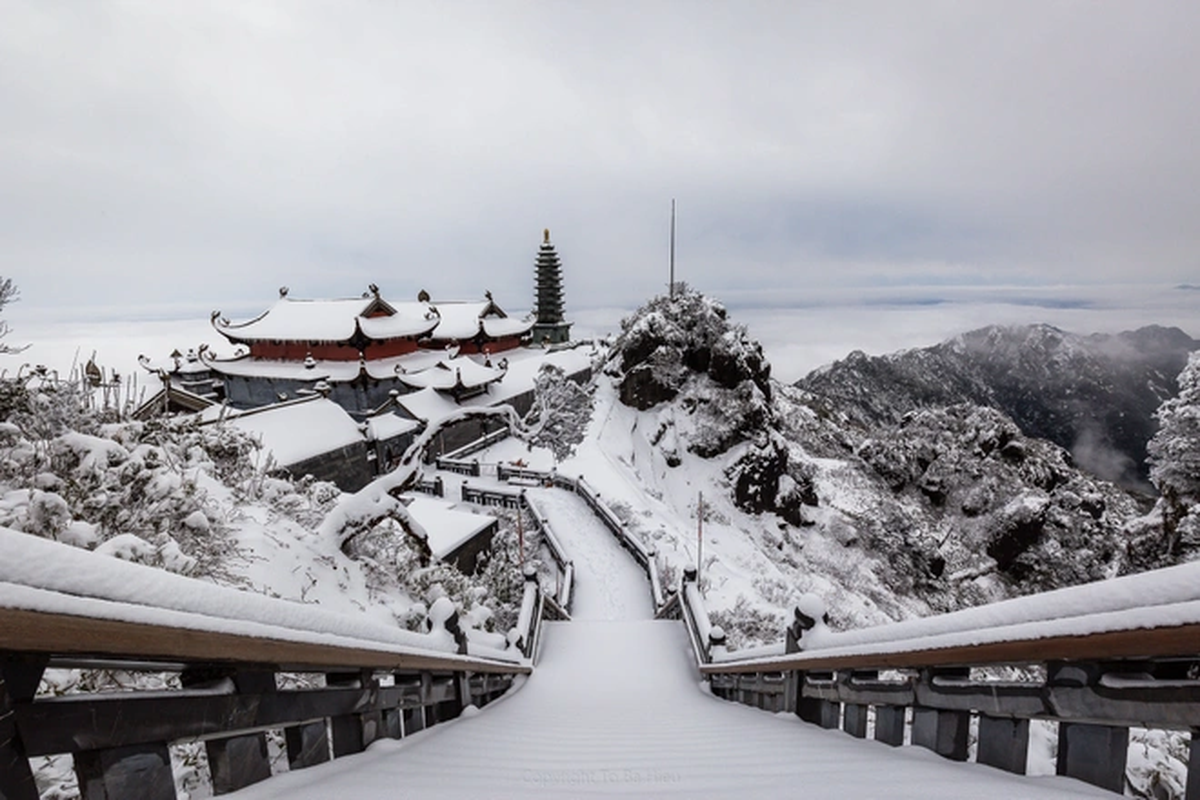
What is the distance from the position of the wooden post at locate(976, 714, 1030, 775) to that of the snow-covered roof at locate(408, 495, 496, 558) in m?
10.8

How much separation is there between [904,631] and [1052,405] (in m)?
61.0

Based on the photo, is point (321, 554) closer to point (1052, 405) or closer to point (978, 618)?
→ point (978, 618)

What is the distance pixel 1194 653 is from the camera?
1279 millimetres

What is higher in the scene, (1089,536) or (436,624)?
(436,624)

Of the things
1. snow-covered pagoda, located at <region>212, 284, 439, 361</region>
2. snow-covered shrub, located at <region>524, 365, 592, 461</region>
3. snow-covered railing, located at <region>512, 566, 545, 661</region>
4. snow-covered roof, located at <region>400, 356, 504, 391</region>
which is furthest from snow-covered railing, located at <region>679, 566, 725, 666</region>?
snow-covered pagoda, located at <region>212, 284, 439, 361</region>

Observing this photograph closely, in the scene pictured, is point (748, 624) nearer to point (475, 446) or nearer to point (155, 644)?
point (155, 644)

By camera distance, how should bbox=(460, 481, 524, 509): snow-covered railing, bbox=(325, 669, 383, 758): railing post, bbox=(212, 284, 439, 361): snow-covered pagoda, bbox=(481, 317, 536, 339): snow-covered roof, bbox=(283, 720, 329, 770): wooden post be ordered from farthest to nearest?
bbox=(481, 317, 536, 339): snow-covered roof
bbox=(212, 284, 439, 361): snow-covered pagoda
bbox=(460, 481, 524, 509): snow-covered railing
bbox=(325, 669, 383, 758): railing post
bbox=(283, 720, 329, 770): wooden post

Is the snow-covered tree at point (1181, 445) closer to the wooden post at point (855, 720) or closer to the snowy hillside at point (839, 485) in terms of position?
the snowy hillside at point (839, 485)

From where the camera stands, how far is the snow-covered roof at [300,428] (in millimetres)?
16744

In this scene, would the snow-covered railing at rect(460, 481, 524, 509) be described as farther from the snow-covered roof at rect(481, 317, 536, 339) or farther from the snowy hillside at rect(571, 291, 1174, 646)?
the snow-covered roof at rect(481, 317, 536, 339)

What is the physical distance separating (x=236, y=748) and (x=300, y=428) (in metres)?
18.6

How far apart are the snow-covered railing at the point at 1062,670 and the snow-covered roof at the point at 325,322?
30.4m

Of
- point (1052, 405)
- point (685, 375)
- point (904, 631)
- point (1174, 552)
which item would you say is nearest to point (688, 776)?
point (904, 631)

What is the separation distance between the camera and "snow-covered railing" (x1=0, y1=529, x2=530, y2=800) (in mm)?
1123
